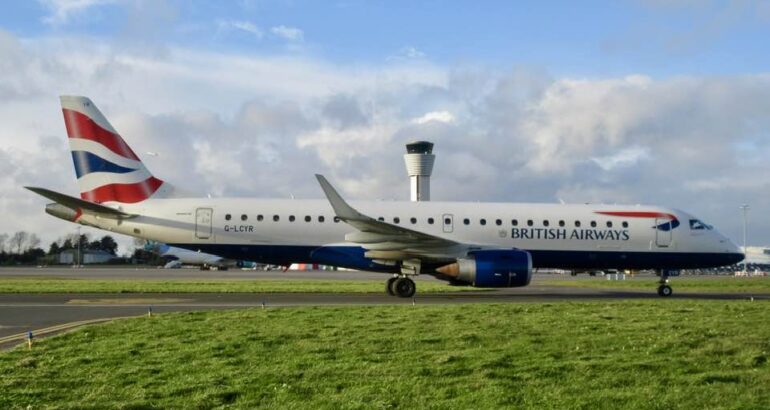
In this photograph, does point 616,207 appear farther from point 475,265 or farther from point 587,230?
point 475,265

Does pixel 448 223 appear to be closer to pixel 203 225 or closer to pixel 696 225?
pixel 203 225

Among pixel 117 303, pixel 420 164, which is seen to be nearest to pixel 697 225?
pixel 117 303

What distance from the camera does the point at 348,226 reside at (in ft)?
85.1

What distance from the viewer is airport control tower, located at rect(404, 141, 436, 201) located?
3819 inches

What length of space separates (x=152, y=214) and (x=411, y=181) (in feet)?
240

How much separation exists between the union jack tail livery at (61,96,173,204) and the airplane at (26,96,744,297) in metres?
0.04

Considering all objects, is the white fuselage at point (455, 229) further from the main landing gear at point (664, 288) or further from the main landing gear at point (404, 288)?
the main landing gear at point (404, 288)

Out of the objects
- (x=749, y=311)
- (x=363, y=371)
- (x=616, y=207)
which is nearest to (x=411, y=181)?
(x=616, y=207)

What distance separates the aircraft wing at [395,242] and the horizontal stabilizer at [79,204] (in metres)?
7.71

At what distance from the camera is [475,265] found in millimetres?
23719

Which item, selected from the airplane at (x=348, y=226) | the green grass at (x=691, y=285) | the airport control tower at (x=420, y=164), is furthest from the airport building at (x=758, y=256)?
the airplane at (x=348, y=226)

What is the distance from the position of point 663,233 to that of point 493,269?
8.38 meters

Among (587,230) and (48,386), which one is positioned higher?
(587,230)

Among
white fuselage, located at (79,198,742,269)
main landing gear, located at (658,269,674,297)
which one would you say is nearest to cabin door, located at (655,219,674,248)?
white fuselage, located at (79,198,742,269)
